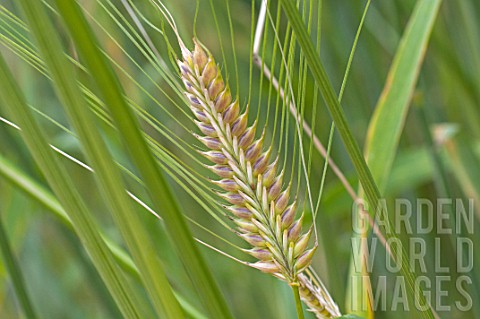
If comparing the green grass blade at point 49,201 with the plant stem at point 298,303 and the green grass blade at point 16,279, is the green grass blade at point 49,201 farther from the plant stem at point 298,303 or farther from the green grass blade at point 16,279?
the plant stem at point 298,303

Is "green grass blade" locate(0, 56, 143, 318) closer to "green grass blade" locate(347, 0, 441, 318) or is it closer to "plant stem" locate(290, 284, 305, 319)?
"plant stem" locate(290, 284, 305, 319)

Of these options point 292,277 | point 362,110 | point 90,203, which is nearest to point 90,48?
point 292,277

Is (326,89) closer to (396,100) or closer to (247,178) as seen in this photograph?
(247,178)

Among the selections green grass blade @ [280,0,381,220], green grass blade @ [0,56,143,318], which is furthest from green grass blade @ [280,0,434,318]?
green grass blade @ [0,56,143,318]

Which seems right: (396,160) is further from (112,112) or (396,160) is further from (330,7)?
(112,112)

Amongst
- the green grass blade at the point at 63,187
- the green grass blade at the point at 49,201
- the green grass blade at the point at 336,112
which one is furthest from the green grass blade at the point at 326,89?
the green grass blade at the point at 49,201

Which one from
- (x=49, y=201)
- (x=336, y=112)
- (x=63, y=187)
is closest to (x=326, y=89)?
(x=336, y=112)
